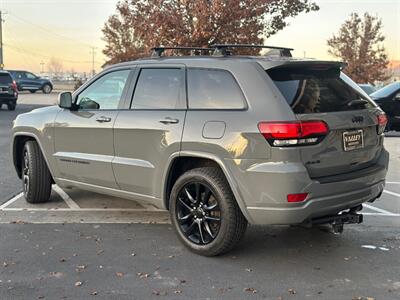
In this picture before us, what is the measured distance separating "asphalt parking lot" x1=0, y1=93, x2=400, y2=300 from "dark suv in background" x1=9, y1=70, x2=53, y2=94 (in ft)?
122

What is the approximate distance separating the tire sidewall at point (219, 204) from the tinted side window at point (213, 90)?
2.07 feet

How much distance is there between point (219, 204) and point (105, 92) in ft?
6.46

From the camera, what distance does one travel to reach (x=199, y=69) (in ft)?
15.6

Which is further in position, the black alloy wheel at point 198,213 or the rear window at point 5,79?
the rear window at point 5,79

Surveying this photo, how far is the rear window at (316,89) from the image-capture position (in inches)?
168

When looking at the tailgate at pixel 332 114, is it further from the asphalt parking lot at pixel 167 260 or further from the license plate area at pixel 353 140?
the asphalt parking lot at pixel 167 260

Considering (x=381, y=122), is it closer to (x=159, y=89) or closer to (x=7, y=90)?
(x=159, y=89)

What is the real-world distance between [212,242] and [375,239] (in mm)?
1771

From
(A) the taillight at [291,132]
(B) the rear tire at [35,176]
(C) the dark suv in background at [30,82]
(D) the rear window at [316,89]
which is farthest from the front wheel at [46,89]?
(A) the taillight at [291,132]

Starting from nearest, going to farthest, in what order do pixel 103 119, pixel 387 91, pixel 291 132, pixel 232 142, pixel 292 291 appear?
pixel 292 291
pixel 291 132
pixel 232 142
pixel 103 119
pixel 387 91

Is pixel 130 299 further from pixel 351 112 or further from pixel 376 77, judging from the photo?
pixel 376 77

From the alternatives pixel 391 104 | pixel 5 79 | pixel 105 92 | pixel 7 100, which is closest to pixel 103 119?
pixel 105 92

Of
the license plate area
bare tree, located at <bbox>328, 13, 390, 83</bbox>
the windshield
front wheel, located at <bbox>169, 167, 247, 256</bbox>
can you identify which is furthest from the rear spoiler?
bare tree, located at <bbox>328, 13, 390, 83</bbox>

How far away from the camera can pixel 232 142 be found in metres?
4.25
